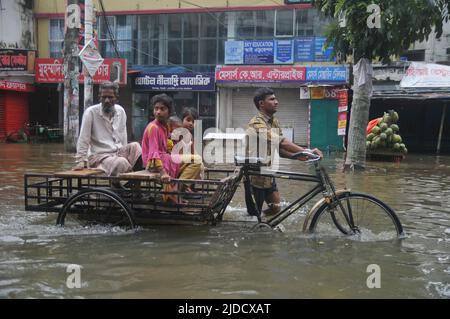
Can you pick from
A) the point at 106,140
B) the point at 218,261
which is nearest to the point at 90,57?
the point at 106,140

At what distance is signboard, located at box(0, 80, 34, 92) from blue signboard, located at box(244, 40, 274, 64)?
10324 millimetres

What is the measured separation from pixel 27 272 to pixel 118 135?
228 cm

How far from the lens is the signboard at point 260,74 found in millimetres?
20703

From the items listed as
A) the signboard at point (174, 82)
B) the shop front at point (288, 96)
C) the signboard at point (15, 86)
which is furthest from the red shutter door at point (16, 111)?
the shop front at point (288, 96)

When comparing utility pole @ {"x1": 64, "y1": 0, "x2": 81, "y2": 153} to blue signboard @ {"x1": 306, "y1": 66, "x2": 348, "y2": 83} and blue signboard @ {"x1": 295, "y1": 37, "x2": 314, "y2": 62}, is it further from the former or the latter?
blue signboard @ {"x1": 295, "y1": 37, "x2": 314, "y2": 62}

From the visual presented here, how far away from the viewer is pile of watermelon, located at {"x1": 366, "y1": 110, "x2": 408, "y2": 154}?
14234 mm

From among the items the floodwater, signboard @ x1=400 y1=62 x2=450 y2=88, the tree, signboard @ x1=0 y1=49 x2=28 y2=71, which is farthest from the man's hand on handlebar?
signboard @ x1=0 y1=49 x2=28 y2=71

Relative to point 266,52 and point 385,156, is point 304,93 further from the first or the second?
point 385,156

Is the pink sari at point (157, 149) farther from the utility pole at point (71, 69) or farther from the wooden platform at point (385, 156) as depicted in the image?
the utility pole at point (71, 69)

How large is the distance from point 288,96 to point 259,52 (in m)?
2.32

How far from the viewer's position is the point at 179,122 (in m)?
5.92

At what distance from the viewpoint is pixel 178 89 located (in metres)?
22.4

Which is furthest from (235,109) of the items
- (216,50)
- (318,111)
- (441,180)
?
(441,180)

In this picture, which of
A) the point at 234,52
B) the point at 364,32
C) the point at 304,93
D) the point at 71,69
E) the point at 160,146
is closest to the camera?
the point at 160,146
